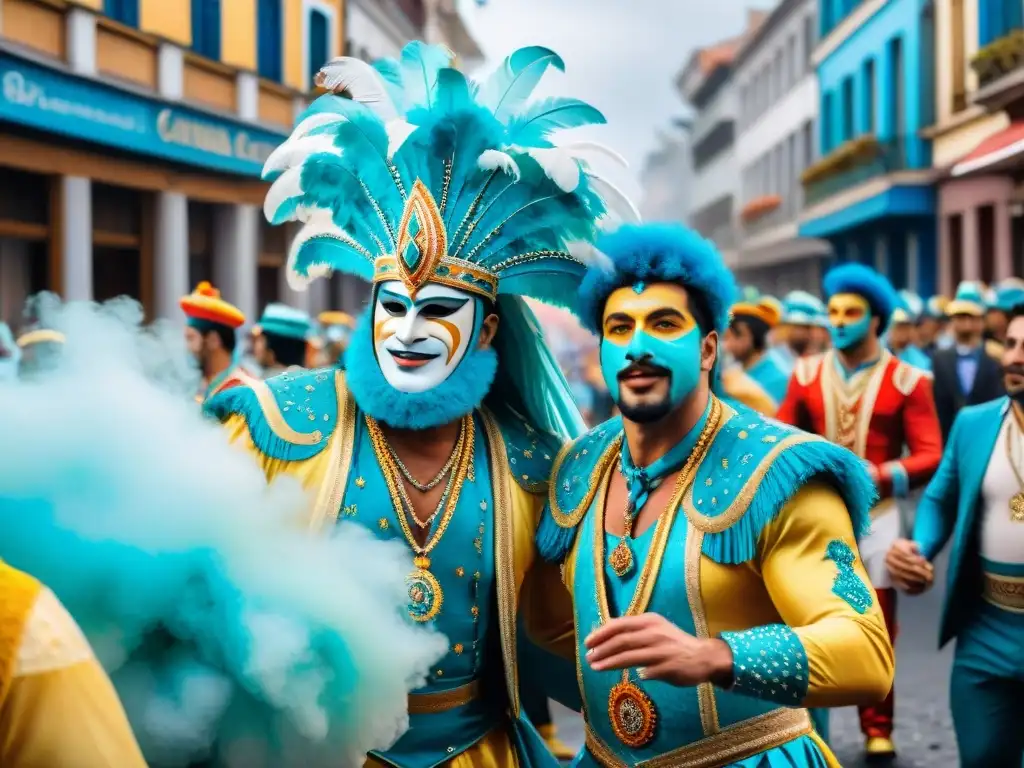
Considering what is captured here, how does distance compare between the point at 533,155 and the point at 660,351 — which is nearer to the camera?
the point at 660,351

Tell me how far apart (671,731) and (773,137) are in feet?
128

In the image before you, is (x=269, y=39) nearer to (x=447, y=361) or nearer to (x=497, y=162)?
(x=497, y=162)

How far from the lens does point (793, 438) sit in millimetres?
2662

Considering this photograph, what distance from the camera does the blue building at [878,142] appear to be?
23.7m

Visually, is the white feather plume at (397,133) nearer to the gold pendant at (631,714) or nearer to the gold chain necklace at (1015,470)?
the gold pendant at (631,714)

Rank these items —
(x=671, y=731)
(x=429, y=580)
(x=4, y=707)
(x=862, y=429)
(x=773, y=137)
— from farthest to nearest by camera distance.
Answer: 1. (x=773, y=137)
2. (x=862, y=429)
3. (x=429, y=580)
4. (x=671, y=731)
5. (x=4, y=707)

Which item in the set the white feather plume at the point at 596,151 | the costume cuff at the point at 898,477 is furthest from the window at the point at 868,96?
the white feather plume at the point at 596,151

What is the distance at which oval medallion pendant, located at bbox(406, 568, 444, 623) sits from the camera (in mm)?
3051

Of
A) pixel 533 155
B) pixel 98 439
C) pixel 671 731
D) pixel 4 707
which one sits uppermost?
pixel 533 155

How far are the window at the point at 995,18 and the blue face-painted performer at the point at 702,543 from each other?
1806 centimetres

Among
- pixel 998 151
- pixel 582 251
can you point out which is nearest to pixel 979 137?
pixel 998 151

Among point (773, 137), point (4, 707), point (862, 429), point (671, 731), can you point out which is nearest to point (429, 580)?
point (671, 731)

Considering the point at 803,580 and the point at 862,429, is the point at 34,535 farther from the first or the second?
the point at 862,429

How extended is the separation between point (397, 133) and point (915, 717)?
176 inches
